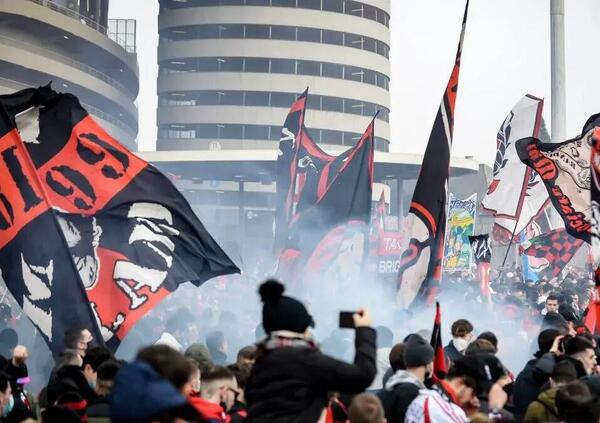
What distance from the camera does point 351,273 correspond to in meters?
15.8

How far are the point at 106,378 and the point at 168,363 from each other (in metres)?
2.66

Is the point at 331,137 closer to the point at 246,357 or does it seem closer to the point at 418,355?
the point at 246,357

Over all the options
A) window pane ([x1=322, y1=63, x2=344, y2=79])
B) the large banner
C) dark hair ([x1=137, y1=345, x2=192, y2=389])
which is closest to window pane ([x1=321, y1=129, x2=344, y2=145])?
window pane ([x1=322, y1=63, x2=344, y2=79])

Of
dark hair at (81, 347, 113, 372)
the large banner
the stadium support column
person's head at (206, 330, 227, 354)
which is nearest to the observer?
dark hair at (81, 347, 113, 372)

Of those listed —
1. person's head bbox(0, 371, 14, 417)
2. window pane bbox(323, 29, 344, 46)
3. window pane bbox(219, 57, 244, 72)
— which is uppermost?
window pane bbox(323, 29, 344, 46)

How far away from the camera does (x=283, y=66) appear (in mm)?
86875

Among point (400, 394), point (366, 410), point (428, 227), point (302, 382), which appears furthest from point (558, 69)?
point (302, 382)

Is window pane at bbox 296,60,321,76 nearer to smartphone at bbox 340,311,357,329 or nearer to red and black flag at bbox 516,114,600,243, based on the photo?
red and black flag at bbox 516,114,600,243

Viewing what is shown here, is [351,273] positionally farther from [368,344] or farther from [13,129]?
[368,344]

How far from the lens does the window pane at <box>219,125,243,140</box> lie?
85.9 m

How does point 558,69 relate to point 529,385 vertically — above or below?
above

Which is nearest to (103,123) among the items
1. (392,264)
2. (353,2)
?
(353,2)

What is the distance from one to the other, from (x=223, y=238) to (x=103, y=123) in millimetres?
9044

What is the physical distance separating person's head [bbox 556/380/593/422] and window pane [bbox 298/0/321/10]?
82.0m
